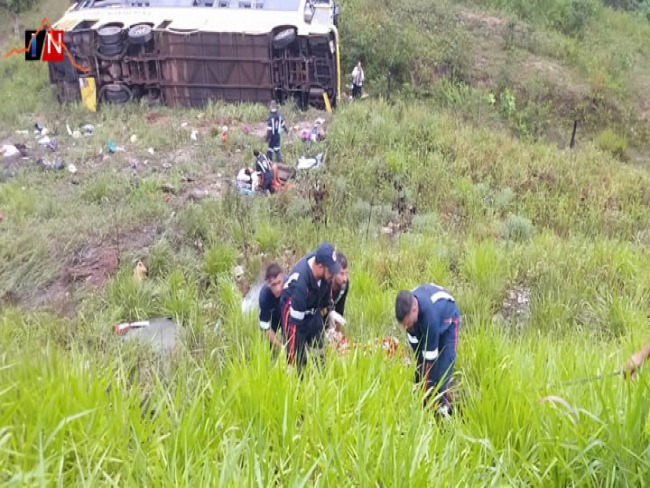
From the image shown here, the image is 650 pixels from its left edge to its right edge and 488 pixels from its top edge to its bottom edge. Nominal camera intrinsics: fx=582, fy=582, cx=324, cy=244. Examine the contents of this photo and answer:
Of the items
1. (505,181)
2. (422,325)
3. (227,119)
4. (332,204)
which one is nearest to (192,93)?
(227,119)

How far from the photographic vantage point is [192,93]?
13.1 meters

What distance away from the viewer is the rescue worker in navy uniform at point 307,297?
4.00 metres

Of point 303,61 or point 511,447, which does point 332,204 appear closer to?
point 303,61

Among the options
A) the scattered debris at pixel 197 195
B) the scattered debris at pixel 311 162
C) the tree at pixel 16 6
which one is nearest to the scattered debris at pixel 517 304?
the scattered debris at pixel 311 162

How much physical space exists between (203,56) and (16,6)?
37.5 feet

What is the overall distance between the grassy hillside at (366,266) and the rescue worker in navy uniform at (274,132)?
0.51 m

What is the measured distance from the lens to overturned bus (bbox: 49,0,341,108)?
12.5 meters

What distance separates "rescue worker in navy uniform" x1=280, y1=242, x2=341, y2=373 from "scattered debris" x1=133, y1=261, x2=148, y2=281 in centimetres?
250

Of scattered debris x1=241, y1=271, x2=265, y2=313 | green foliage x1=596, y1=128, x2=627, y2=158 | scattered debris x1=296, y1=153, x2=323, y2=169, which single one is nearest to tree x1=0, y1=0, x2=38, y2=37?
scattered debris x1=296, y1=153, x2=323, y2=169

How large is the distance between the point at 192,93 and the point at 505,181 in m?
7.31

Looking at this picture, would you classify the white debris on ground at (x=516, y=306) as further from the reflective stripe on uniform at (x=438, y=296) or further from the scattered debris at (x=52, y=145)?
the scattered debris at (x=52, y=145)

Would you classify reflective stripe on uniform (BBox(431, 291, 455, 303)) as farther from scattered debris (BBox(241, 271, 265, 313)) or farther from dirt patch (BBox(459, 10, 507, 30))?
dirt patch (BBox(459, 10, 507, 30))

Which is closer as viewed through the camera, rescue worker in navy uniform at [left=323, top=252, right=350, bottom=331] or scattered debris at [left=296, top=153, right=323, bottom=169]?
rescue worker in navy uniform at [left=323, top=252, right=350, bottom=331]

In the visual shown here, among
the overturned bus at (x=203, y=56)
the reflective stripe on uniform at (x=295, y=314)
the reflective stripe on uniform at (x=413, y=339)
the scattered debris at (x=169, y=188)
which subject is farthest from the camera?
the overturned bus at (x=203, y=56)
